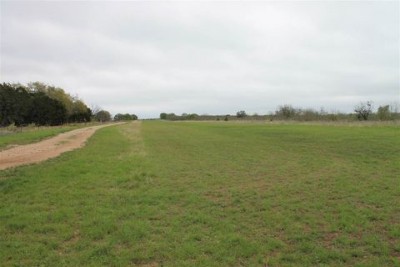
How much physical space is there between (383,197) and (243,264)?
5.00 meters

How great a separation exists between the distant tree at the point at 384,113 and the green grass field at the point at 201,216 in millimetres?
49707

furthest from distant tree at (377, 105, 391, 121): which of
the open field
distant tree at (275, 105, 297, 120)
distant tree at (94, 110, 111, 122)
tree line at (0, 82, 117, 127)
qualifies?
distant tree at (94, 110, 111, 122)

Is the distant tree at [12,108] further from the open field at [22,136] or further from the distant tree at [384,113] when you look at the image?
the distant tree at [384,113]

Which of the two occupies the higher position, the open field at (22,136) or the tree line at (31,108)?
the tree line at (31,108)

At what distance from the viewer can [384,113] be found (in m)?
56.8

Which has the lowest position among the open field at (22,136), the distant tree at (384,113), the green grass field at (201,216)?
the green grass field at (201,216)

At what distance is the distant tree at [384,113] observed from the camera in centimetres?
5617

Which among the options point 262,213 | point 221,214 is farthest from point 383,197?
point 221,214

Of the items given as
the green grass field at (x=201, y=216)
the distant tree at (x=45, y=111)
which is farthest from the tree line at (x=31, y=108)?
the green grass field at (x=201, y=216)

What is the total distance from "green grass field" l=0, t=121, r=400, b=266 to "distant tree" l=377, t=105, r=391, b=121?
4971 centimetres

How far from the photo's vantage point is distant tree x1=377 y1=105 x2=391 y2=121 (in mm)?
56175

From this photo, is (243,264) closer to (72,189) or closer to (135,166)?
(72,189)

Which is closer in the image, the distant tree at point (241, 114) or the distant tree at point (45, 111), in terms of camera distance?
the distant tree at point (45, 111)

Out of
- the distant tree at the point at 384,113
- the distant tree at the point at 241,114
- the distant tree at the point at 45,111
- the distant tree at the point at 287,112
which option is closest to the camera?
the distant tree at the point at 384,113
